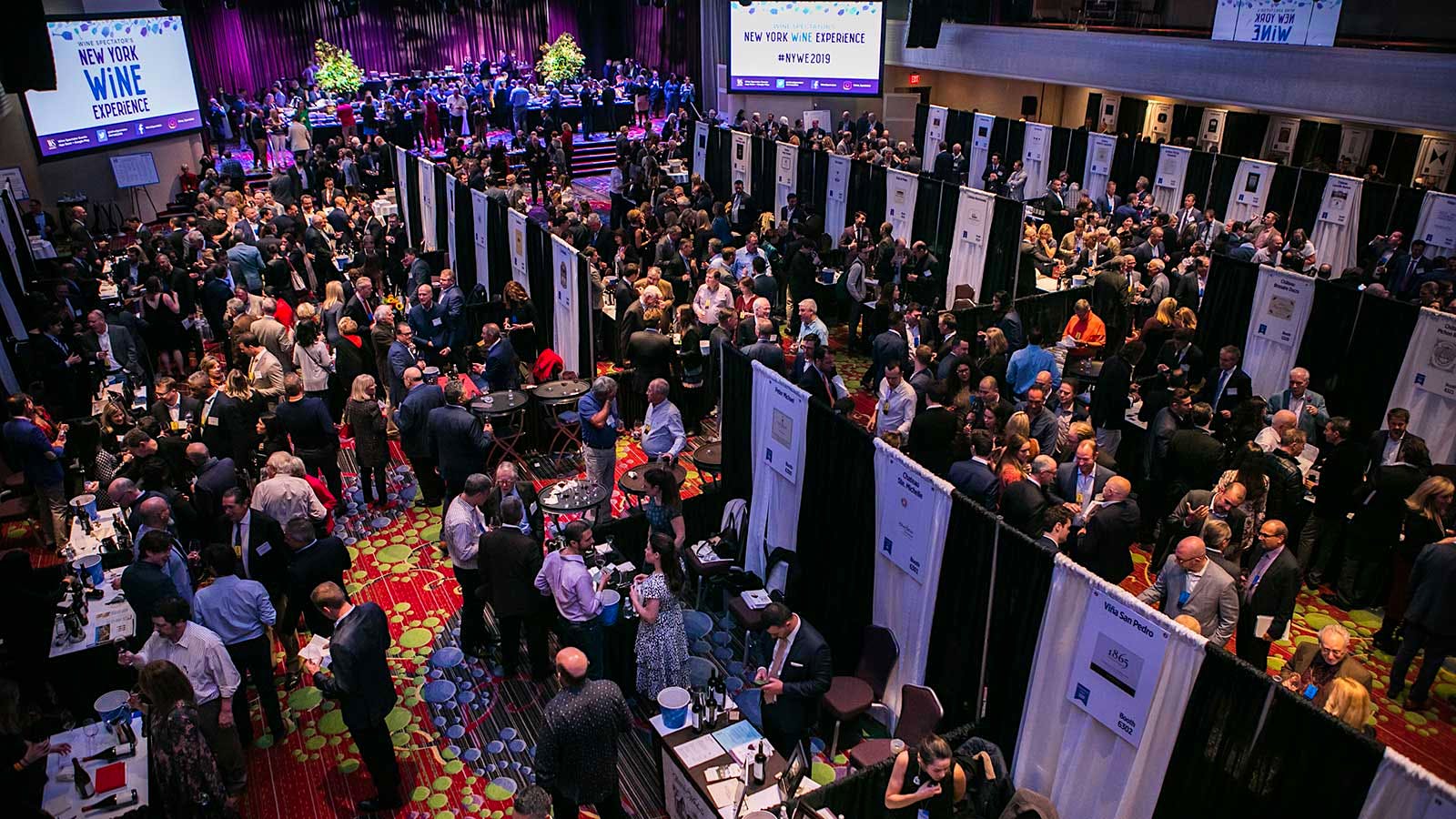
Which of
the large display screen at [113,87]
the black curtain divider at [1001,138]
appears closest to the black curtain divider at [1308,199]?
the black curtain divider at [1001,138]

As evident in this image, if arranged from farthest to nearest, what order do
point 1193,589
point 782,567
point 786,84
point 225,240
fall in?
point 786,84 → point 225,240 → point 782,567 → point 1193,589

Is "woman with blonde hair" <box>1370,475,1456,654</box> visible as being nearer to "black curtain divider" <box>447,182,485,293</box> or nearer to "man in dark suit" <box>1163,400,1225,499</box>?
"man in dark suit" <box>1163,400,1225,499</box>

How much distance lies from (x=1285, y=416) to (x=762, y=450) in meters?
3.41

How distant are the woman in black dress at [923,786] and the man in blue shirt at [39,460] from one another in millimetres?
5713

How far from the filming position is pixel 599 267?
34.5 ft

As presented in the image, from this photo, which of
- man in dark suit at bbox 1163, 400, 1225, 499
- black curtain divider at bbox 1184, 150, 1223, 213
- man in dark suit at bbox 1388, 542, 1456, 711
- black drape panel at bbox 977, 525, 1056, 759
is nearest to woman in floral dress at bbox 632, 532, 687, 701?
black drape panel at bbox 977, 525, 1056, 759

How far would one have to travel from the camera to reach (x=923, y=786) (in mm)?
3932

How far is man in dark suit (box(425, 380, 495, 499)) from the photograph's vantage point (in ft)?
21.0

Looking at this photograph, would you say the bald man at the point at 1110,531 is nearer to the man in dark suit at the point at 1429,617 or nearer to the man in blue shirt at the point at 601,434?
the man in dark suit at the point at 1429,617

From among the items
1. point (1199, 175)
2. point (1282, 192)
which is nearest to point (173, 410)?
point (1282, 192)

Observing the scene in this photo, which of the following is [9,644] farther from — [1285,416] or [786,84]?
[786,84]

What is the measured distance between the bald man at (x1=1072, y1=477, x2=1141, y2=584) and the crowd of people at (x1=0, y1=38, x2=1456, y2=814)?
26mm

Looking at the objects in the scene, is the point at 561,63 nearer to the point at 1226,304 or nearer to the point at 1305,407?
the point at 1226,304

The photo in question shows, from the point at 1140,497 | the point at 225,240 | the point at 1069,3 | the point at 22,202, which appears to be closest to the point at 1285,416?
the point at 1140,497
